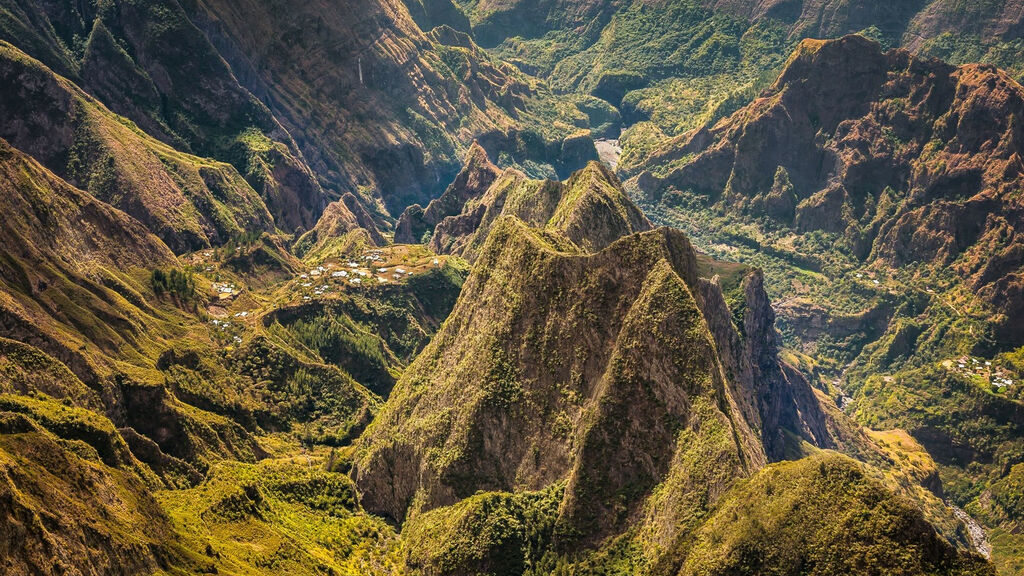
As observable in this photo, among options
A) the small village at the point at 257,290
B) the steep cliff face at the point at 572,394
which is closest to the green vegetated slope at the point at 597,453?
the steep cliff face at the point at 572,394

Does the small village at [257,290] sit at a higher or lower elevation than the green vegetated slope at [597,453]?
lower

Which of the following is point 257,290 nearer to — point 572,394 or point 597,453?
point 572,394

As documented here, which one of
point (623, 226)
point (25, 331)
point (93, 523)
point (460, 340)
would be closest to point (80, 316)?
point (25, 331)

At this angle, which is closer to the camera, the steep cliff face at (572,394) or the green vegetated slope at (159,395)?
the green vegetated slope at (159,395)

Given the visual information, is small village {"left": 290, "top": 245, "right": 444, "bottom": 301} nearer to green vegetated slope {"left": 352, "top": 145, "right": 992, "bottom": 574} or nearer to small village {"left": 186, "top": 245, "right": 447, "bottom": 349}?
small village {"left": 186, "top": 245, "right": 447, "bottom": 349}

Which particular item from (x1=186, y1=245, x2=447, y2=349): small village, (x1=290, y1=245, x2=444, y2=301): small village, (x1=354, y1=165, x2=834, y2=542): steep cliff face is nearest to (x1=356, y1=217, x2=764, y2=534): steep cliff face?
(x1=354, y1=165, x2=834, y2=542): steep cliff face

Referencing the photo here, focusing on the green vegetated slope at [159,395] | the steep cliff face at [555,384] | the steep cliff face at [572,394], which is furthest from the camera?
the steep cliff face at [555,384]

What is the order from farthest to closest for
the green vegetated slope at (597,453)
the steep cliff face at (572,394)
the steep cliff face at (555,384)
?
the steep cliff face at (555,384) < the steep cliff face at (572,394) < the green vegetated slope at (597,453)

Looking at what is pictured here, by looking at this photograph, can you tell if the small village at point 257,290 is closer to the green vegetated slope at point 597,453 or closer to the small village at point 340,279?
the small village at point 340,279

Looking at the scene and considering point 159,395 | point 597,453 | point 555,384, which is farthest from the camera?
point 159,395

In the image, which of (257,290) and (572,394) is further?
(257,290)

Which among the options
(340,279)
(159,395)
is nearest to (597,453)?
(159,395)
